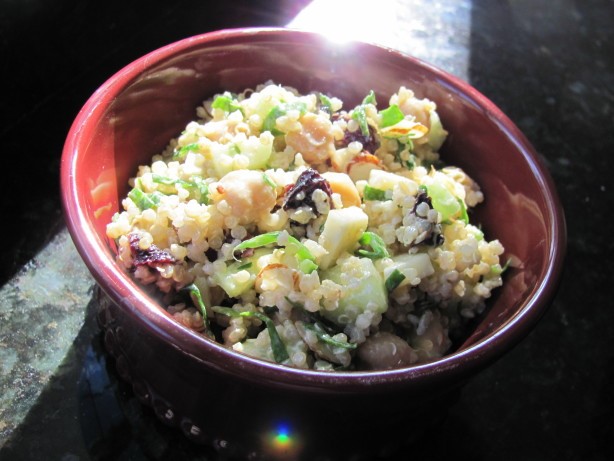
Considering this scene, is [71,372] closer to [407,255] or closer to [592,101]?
[407,255]

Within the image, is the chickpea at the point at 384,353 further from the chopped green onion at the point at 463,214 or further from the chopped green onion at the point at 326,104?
the chopped green onion at the point at 326,104

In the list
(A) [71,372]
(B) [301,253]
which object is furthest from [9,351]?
(B) [301,253]

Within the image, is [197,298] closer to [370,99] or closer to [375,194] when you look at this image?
[375,194]

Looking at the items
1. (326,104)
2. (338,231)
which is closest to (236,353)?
(338,231)

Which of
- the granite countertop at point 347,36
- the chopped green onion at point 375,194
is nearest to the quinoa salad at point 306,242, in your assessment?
the chopped green onion at point 375,194

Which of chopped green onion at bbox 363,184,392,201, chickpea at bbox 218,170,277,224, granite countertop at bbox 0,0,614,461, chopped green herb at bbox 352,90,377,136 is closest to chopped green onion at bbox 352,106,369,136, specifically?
chopped green herb at bbox 352,90,377,136

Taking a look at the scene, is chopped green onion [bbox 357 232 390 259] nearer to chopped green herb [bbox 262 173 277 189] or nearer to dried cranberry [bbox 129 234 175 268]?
chopped green herb [bbox 262 173 277 189]
